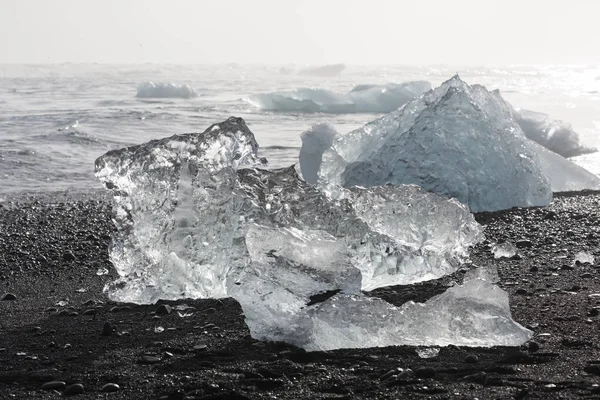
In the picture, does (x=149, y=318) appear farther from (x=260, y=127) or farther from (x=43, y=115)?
(x=43, y=115)

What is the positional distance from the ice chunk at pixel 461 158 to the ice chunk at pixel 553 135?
4.68 metres

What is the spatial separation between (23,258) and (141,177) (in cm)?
159

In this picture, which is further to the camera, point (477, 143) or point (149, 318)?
point (477, 143)

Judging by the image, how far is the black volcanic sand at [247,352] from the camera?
2732mm

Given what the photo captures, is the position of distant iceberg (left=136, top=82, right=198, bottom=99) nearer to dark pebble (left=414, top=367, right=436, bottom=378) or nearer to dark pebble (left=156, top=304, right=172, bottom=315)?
dark pebble (left=156, top=304, right=172, bottom=315)

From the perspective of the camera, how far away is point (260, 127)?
1661 cm

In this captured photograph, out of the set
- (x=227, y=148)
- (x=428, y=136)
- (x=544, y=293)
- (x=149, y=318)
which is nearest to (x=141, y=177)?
(x=227, y=148)

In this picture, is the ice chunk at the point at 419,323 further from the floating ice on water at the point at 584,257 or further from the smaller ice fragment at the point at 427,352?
the floating ice on water at the point at 584,257

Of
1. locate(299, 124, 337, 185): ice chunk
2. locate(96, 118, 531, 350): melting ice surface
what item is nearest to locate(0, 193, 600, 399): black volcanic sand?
locate(96, 118, 531, 350): melting ice surface

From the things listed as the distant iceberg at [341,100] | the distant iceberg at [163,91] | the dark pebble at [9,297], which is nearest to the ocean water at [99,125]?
the distant iceberg at [163,91]

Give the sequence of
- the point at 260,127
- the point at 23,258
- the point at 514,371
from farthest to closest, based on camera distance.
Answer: the point at 260,127 → the point at 23,258 → the point at 514,371

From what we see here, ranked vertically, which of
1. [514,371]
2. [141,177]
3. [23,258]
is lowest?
[23,258]

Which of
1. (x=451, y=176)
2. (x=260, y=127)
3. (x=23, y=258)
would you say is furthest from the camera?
(x=260, y=127)

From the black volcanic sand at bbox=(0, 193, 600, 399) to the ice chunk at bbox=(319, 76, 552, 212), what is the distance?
1.78 meters
